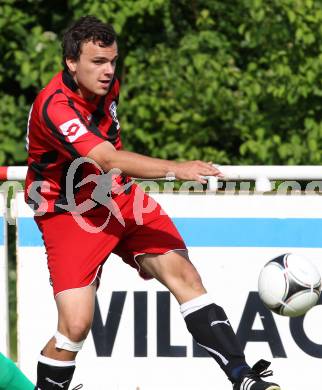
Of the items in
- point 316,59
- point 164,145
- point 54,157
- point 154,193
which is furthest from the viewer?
point 164,145

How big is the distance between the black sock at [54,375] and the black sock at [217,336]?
652 millimetres

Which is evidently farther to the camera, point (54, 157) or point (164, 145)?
point (164, 145)

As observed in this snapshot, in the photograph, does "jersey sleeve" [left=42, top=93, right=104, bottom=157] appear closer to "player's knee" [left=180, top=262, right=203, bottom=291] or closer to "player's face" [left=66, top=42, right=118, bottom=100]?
"player's face" [left=66, top=42, right=118, bottom=100]

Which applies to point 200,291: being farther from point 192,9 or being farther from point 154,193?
point 192,9

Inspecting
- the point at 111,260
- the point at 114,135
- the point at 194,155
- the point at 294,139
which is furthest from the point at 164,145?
the point at 114,135

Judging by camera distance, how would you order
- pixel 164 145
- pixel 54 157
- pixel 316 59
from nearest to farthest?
pixel 54 157 < pixel 316 59 < pixel 164 145

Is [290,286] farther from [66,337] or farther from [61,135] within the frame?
[61,135]

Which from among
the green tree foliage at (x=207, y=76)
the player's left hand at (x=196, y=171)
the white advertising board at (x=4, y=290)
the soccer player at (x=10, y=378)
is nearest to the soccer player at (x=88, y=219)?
the soccer player at (x=10, y=378)

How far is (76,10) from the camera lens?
9781 millimetres

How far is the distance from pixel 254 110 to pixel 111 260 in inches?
115

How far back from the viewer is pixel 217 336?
593 centimetres

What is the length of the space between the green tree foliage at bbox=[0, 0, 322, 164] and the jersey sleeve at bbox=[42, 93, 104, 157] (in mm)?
3636

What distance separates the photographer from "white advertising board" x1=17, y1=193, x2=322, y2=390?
22.1 ft

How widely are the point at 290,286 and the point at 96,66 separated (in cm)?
146
